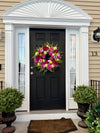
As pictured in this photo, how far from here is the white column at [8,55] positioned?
2312mm

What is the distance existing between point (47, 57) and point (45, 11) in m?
1.12

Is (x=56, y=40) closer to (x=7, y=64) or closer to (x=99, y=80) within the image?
(x=7, y=64)

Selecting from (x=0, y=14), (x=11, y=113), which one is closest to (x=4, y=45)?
(x=0, y=14)

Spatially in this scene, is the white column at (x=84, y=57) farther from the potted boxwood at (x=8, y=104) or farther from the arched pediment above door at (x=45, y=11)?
the potted boxwood at (x=8, y=104)

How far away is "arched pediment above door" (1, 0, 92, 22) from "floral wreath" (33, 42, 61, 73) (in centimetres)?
76

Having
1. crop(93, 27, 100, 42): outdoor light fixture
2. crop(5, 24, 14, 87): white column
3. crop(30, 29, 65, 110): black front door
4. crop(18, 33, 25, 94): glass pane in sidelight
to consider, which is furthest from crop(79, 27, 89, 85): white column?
crop(5, 24, 14, 87): white column

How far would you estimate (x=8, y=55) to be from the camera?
233cm

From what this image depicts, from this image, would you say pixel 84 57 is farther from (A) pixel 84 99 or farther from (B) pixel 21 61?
(B) pixel 21 61

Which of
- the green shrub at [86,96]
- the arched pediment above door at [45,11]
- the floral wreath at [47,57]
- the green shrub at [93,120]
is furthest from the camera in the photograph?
the floral wreath at [47,57]

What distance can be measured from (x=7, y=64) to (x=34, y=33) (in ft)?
3.48

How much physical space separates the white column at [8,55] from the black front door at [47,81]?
1.61ft

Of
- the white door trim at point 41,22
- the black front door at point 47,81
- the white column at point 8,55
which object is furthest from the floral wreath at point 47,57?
the white column at point 8,55

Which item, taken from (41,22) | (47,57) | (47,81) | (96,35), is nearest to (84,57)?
(96,35)

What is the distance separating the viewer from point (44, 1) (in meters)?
2.35
